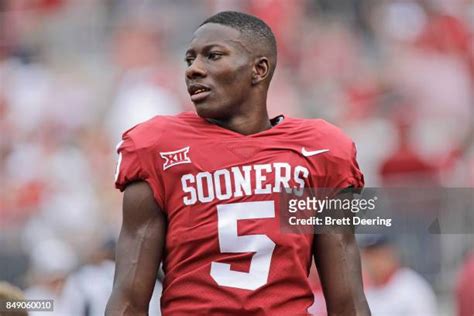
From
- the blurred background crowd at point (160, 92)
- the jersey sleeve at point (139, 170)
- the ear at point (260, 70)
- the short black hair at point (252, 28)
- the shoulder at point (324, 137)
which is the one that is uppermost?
the short black hair at point (252, 28)

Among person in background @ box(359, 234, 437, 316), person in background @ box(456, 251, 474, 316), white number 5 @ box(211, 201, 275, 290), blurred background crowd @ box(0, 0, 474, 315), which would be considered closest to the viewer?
white number 5 @ box(211, 201, 275, 290)

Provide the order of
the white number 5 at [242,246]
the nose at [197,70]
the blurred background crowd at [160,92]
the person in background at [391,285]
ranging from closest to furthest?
the white number 5 at [242,246] < the nose at [197,70] < the person in background at [391,285] < the blurred background crowd at [160,92]

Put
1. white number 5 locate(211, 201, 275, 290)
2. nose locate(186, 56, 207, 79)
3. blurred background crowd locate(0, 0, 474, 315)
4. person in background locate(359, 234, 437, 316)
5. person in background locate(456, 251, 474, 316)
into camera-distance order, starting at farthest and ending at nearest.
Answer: blurred background crowd locate(0, 0, 474, 315)
person in background locate(359, 234, 437, 316)
person in background locate(456, 251, 474, 316)
nose locate(186, 56, 207, 79)
white number 5 locate(211, 201, 275, 290)

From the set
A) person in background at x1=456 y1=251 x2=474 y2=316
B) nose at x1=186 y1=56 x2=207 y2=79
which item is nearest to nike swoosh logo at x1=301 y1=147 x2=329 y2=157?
nose at x1=186 y1=56 x2=207 y2=79

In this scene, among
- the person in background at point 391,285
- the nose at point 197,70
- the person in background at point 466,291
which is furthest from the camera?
the person in background at point 391,285

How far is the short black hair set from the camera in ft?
12.0

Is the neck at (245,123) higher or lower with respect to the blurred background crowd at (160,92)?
higher

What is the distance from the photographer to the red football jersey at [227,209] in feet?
11.5

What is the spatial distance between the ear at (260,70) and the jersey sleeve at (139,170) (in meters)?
0.43

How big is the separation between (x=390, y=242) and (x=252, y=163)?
281 cm

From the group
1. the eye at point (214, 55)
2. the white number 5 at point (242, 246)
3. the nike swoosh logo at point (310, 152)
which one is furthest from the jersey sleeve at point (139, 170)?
the nike swoosh logo at point (310, 152)

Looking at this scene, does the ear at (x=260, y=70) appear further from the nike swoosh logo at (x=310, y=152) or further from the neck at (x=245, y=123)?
the nike swoosh logo at (x=310, y=152)

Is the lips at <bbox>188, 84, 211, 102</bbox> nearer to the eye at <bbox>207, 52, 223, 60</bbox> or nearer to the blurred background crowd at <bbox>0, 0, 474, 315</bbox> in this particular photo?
the eye at <bbox>207, 52, 223, 60</bbox>

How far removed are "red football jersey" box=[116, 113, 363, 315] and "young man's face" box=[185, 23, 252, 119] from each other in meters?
0.09
